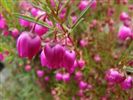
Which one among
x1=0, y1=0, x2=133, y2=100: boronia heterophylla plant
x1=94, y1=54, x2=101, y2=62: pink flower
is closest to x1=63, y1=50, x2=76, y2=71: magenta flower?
x1=0, y1=0, x2=133, y2=100: boronia heterophylla plant

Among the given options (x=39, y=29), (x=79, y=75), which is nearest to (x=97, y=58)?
(x=79, y=75)

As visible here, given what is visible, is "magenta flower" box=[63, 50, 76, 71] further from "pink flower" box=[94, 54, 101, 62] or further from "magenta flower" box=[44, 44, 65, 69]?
"pink flower" box=[94, 54, 101, 62]

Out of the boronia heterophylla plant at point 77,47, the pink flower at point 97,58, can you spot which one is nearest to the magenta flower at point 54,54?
the boronia heterophylla plant at point 77,47

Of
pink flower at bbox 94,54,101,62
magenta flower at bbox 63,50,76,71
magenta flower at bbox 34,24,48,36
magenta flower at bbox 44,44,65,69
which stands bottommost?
pink flower at bbox 94,54,101,62

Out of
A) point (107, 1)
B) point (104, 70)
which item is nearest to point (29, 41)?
point (104, 70)

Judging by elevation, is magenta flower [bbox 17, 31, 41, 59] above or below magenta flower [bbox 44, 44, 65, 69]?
above

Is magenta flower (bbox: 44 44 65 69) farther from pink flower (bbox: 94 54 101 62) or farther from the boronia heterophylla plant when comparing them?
pink flower (bbox: 94 54 101 62)

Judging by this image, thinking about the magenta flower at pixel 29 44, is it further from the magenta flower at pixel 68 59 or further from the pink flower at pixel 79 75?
the pink flower at pixel 79 75

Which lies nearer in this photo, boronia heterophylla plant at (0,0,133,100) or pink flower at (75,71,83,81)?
boronia heterophylla plant at (0,0,133,100)

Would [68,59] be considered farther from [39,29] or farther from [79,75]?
[79,75]

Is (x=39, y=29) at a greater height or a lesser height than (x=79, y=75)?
greater
